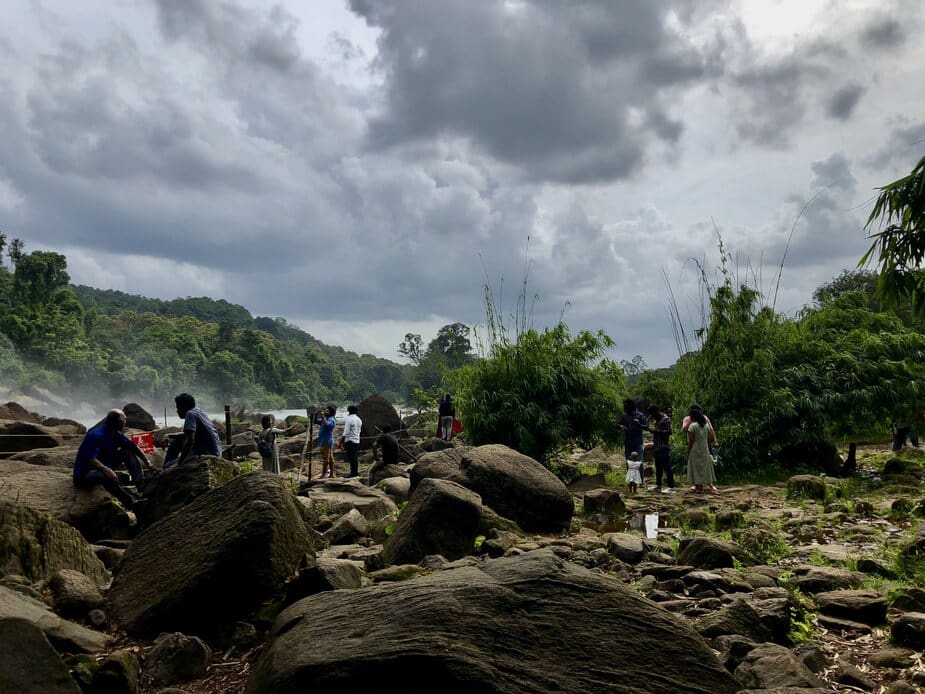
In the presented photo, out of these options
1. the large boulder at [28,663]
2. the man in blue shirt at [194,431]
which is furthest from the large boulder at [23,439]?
the large boulder at [28,663]

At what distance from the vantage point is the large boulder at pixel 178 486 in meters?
8.91

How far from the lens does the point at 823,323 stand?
19.5 metres

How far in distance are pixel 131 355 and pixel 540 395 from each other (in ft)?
256

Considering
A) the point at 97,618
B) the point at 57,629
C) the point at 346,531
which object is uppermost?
the point at 346,531

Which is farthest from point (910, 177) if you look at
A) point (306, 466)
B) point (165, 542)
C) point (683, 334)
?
point (306, 466)

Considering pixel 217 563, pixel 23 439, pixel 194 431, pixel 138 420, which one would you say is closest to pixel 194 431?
pixel 194 431

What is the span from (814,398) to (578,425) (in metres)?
5.47

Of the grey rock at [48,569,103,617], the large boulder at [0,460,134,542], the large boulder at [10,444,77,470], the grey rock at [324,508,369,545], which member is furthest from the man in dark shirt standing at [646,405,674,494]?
the large boulder at [10,444,77,470]

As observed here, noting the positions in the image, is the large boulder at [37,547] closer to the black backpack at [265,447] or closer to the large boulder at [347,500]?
the large boulder at [347,500]

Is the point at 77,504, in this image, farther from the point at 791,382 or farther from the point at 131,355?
the point at 131,355

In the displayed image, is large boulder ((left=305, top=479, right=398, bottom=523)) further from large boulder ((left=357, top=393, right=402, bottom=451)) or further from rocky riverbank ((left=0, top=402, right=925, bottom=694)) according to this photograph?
large boulder ((left=357, top=393, right=402, bottom=451))

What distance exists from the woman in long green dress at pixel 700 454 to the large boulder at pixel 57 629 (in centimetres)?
1131

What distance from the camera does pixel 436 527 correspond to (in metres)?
8.18

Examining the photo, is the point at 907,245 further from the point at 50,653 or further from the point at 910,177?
the point at 50,653
